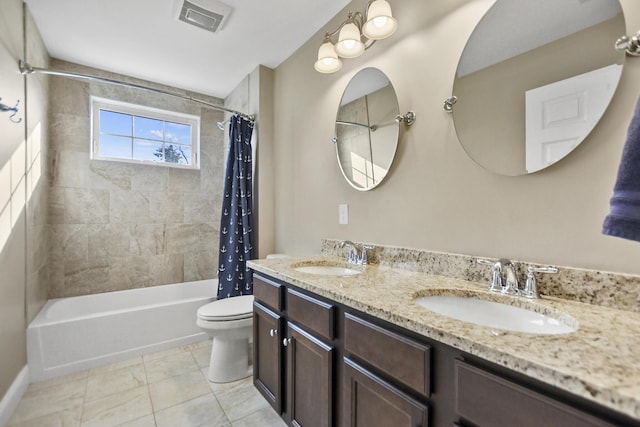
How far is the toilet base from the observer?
1.90 metres

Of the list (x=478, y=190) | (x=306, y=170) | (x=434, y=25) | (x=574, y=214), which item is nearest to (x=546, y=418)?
(x=574, y=214)

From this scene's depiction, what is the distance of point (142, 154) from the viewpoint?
2953 mm

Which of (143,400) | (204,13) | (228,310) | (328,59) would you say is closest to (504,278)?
(328,59)

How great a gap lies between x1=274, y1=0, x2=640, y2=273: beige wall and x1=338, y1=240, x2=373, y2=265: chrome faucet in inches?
3.0

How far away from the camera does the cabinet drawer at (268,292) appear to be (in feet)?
4.61

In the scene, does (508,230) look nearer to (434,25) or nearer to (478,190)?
(478,190)

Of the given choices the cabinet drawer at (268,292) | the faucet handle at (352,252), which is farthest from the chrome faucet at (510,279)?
the cabinet drawer at (268,292)

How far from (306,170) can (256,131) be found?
77 centimetres

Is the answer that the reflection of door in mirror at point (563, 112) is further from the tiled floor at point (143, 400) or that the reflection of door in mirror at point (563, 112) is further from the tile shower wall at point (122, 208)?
the tile shower wall at point (122, 208)

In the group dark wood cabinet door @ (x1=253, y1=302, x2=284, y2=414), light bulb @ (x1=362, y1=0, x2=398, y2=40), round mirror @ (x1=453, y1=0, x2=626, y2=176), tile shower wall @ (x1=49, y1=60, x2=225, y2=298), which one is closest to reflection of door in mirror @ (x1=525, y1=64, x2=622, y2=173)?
round mirror @ (x1=453, y1=0, x2=626, y2=176)

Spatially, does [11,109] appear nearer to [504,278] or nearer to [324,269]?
[324,269]

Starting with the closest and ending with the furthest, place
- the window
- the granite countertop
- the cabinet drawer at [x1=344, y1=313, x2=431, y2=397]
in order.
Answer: the granite countertop, the cabinet drawer at [x1=344, y1=313, x2=431, y2=397], the window

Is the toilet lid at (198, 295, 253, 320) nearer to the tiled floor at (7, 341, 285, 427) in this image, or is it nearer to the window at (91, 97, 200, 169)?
the tiled floor at (7, 341, 285, 427)

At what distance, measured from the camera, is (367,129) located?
1676 mm
